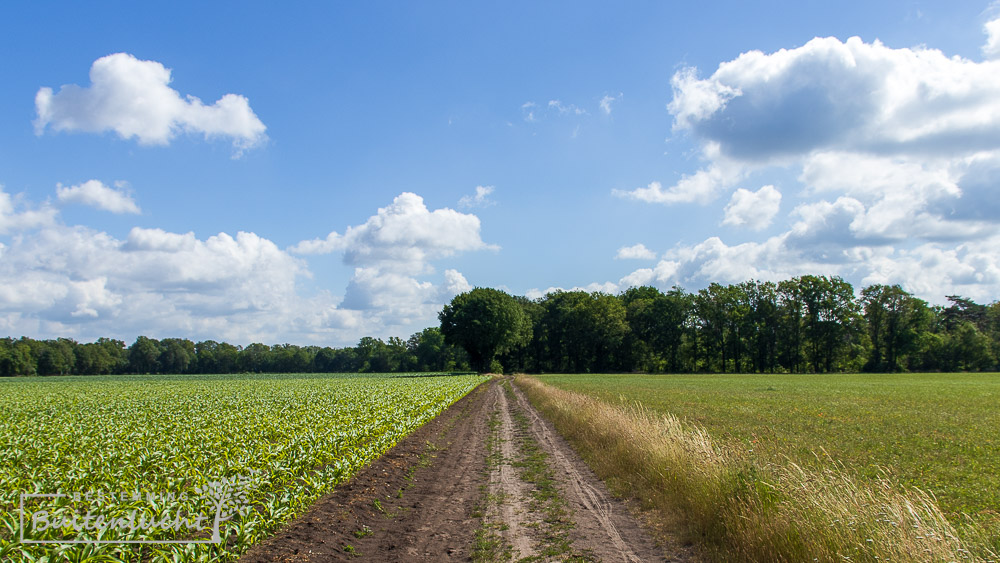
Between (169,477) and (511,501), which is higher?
(169,477)

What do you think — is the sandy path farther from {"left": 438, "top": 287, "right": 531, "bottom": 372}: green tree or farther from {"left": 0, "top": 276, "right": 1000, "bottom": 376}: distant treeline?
{"left": 0, "top": 276, "right": 1000, "bottom": 376}: distant treeline

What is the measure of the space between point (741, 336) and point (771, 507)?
106 metres

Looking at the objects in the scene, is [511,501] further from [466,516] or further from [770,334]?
[770,334]

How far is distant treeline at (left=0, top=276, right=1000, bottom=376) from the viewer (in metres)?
98.2

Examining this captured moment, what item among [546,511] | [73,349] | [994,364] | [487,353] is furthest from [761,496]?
[73,349]

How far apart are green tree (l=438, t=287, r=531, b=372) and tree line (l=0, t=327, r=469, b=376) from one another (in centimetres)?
2630

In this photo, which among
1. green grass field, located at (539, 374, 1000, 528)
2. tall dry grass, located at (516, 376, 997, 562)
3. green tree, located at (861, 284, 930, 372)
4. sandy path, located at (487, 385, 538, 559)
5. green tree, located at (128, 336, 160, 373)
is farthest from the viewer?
green tree, located at (128, 336, 160, 373)

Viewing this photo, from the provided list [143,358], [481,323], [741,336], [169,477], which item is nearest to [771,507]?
[169,477]

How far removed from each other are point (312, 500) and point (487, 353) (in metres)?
76.8

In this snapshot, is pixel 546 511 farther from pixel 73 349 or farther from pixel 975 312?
pixel 975 312

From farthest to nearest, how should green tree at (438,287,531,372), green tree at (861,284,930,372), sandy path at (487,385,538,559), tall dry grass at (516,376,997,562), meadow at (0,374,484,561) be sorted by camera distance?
green tree at (861,284,930,372), green tree at (438,287,531,372), sandy path at (487,385,538,559), meadow at (0,374,484,561), tall dry grass at (516,376,997,562)

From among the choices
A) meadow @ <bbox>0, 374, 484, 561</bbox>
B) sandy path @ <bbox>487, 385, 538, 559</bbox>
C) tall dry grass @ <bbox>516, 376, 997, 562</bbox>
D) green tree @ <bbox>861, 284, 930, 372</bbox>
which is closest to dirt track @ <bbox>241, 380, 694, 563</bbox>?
sandy path @ <bbox>487, 385, 538, 559</bbox>

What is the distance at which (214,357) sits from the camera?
150m

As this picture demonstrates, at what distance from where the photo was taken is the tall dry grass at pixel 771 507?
4895 mm
